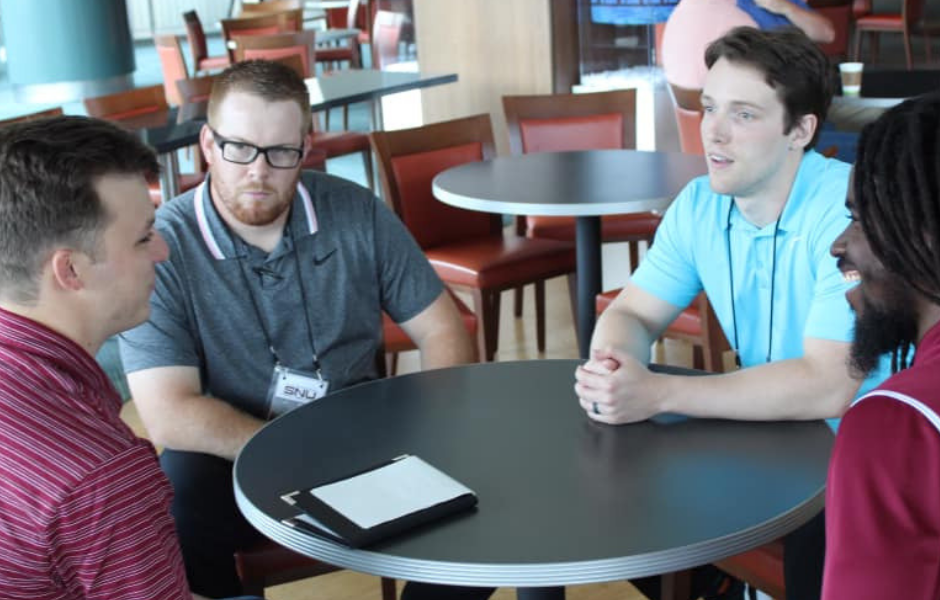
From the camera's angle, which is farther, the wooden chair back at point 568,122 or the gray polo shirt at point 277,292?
the wooden chair back at point 568,122

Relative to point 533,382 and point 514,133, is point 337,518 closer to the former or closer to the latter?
point 533,382

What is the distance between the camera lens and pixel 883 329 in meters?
1.35

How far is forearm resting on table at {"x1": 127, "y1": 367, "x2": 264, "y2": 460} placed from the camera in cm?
232

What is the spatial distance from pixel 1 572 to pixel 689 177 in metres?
2.87

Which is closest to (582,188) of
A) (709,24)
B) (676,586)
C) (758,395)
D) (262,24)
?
(709,24)

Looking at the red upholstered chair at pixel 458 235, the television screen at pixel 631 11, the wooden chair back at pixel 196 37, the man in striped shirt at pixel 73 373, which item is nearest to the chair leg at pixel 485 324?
the red upholstered chair at pixel 458 235

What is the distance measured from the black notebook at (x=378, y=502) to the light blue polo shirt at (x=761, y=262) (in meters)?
0.78

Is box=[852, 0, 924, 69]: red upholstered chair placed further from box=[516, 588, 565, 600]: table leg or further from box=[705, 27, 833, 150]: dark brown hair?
box=[516, 588, 565, 600]: table leg

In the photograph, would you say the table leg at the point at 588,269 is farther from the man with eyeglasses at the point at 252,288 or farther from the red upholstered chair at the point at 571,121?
the man with eyeglasses at the point at 252,288

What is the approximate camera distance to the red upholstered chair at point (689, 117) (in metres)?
4.53

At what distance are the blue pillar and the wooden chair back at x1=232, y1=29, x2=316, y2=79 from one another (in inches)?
102

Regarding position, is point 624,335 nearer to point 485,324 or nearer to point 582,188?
point 582,188

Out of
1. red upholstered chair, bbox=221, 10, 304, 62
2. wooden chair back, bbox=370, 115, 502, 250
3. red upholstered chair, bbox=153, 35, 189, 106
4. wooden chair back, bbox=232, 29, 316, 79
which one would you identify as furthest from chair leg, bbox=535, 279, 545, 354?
red upholstered chair, bbox=221, 10, 304, 62

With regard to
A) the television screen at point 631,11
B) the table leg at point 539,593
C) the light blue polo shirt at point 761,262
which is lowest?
the table leg at point 539,593
